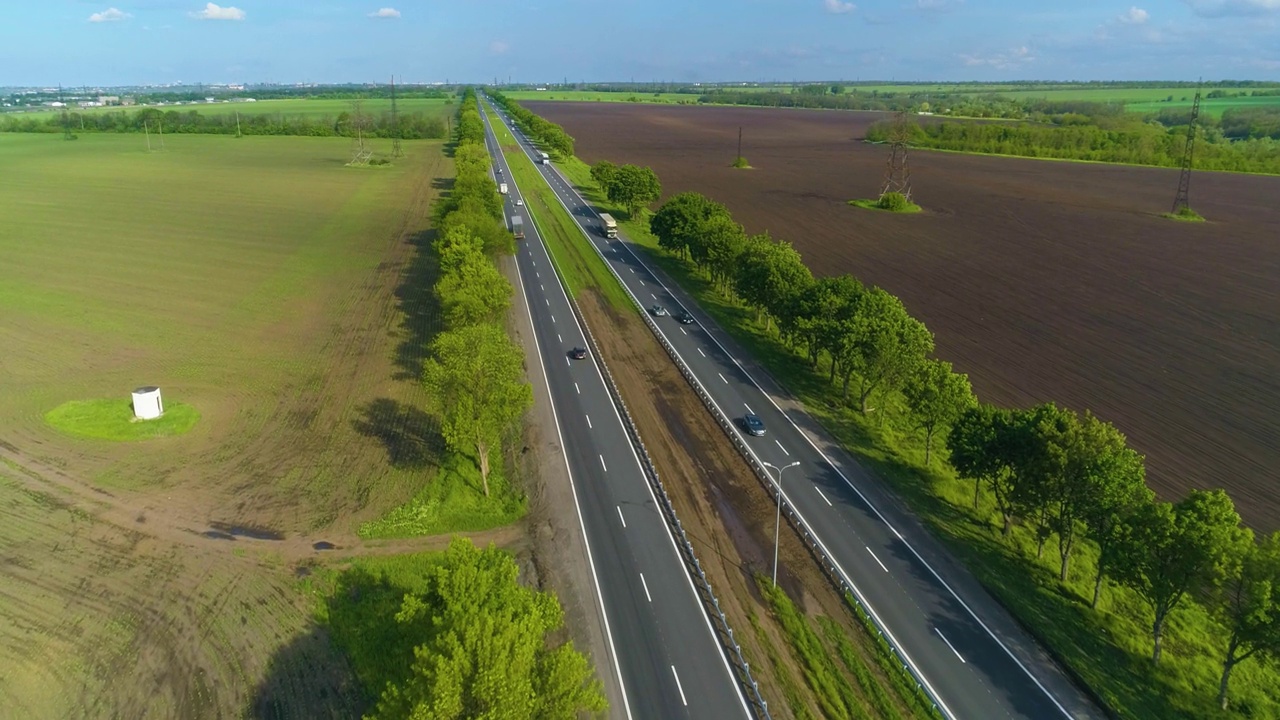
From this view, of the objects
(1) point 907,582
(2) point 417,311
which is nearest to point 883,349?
(1) point 907,582

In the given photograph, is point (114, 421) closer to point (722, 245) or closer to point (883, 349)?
point (883, 349)

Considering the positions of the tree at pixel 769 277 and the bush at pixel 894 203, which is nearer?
the tree at pixel 769 277

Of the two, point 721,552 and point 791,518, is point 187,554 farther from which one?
point 791,518

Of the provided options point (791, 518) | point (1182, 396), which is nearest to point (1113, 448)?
point (791, 518)

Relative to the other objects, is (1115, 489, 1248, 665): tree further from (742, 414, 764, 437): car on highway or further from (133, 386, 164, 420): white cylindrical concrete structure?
(133, 386, 164, 420): white cylindrical concrete structure

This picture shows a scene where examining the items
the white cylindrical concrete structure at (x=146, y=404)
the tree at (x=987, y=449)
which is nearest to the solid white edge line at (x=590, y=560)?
the tree at (x=987, y=449)

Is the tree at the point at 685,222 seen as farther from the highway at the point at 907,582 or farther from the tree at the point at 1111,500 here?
the tree at the point at 1111,500
